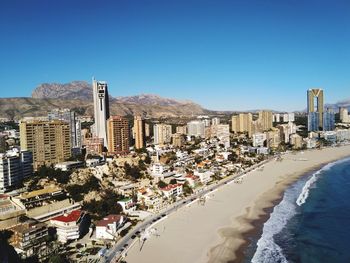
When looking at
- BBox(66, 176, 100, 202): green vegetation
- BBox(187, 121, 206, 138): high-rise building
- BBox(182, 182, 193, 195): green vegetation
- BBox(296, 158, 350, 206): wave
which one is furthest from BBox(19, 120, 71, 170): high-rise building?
BBox(187, 121, 206, 138): high-rise building

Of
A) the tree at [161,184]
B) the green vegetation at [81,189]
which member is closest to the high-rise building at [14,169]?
the green vegetation at [81,189]

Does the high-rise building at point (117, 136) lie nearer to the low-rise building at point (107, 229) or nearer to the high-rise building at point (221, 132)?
the high-rise building at point (221, 132)

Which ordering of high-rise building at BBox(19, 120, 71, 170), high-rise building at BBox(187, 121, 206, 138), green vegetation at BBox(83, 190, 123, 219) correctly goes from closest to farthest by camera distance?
green vegetation at BBox(83, 190, 123, 219)
high-rise building at BBox(19, 120, 71, 170)
high-rise building at BBox(187, 121, 206, 138)

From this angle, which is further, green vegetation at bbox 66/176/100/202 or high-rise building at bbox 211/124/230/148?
high-rise building at bbox 211/124/230/148

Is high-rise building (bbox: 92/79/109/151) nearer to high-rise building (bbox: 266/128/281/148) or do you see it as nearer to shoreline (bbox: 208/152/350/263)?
shoreline (bbox: 208/152/350/263)

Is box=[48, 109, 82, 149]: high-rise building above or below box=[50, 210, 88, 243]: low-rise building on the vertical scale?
above

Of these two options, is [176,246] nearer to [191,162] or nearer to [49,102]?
[191,162]

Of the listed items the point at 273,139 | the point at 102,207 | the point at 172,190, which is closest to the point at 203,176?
the point at 172,190
